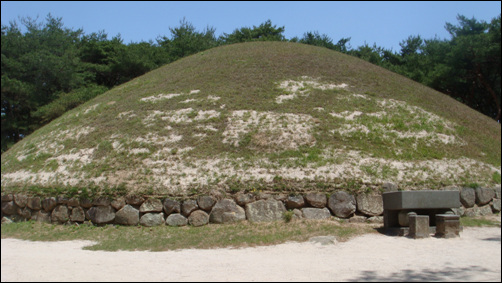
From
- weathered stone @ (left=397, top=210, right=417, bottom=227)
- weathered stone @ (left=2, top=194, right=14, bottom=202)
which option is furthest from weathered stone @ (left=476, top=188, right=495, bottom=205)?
weathered stone @ (left=2, top=194, right=14, bottom=202)

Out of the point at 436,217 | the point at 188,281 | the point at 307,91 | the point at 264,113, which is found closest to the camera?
the point at 188,281

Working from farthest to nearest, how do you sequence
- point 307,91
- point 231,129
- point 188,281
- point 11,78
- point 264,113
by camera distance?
1. point 11,78
2. point 307,91
3. point 264,113
4. point 231,129
5. point 188,281

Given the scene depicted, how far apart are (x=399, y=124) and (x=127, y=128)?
10061 mm

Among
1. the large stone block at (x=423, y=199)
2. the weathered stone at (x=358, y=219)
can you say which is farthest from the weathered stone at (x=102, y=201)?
the large stone block at (x=423, y=199)

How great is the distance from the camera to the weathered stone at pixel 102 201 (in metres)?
11.3

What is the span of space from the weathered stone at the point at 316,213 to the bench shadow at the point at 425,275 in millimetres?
4212

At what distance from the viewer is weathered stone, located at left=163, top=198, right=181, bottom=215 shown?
1084 cm

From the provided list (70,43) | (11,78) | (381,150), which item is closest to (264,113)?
(381,150)

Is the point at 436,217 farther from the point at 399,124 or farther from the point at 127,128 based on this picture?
the point at 127,128

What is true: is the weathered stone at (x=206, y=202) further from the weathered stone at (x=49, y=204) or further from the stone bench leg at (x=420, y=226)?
the stone bench leg at (x=420, y=226)

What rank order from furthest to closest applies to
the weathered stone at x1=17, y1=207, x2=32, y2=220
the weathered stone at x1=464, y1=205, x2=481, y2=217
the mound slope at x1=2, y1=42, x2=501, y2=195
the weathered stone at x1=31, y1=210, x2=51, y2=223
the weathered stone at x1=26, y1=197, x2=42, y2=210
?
the weathered stone at x1=17, y1=207, x2=32, y2=220 < the weathered stone at x1=26, y1=197, x2=42, y2=210 < the weathered stone at x1=31, y1=210, x2=51, y2=223 < the mound slope at x1=2, y1=42, x2=501, y2=195 < the weathered stone at x1=464, y1=205, x2=481, y2=217

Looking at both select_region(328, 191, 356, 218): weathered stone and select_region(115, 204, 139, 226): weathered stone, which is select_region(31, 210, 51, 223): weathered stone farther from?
select_region(328, 191, 356, 218): weathered stone

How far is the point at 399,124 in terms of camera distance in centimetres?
1436

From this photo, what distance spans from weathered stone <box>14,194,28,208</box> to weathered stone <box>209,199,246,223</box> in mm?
6279
